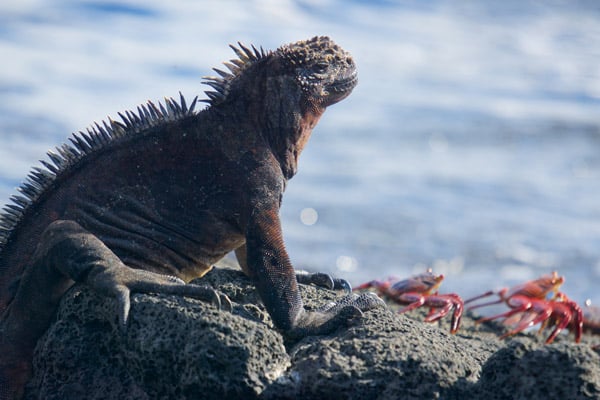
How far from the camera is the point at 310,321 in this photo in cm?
422

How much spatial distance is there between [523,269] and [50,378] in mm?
8702

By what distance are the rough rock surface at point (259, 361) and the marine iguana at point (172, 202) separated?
6.5 inches

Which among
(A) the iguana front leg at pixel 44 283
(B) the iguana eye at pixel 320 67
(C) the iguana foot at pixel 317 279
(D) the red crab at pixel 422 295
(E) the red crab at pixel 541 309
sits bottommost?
(A) the iguana front leg at pixel 44 283

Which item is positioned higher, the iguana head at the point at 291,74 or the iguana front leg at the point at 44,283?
the iguana head at the point at 291,74

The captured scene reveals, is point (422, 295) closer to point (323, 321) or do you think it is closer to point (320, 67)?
point (320, 67)

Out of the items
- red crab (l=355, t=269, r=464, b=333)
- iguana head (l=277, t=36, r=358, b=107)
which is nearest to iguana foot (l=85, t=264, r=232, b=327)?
iguana head (l=277, t=36, r=358, b=107)

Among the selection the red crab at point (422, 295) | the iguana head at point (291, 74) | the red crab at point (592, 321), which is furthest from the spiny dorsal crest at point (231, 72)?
the red crab at point (592, 321)

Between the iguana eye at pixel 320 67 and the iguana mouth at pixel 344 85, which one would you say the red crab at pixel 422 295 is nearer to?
the iguana mouth at pixel 344 85

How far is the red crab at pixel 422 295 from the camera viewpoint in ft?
21.9

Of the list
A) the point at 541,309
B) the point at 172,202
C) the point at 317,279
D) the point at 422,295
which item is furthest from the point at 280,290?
the point at 541,309

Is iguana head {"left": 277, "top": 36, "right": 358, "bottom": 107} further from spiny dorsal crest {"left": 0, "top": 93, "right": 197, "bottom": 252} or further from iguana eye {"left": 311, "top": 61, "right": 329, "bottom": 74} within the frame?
spiny dorsal crest {"left": 0, "top": 93, "right": 197, "bottom": 252}

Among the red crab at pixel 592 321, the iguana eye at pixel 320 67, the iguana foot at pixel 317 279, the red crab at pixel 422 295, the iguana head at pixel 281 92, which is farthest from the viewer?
the red crab at pixel 592 321

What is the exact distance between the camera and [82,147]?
4613 millimetres

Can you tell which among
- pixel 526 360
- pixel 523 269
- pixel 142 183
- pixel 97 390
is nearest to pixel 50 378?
pixel 97 390
